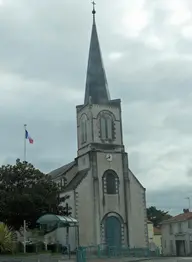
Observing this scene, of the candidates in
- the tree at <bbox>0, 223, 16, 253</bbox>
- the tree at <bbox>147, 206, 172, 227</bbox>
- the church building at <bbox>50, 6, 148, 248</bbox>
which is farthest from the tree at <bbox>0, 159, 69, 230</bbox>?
the tree at <bbox>147, 206, 172, 227</bbox>

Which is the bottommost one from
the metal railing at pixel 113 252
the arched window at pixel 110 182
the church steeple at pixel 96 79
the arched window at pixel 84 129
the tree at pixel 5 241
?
the metal railing at pixel 113 252

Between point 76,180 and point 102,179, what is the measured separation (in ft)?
10.1

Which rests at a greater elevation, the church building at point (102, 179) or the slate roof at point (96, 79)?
the slate roof at point (96, 79)

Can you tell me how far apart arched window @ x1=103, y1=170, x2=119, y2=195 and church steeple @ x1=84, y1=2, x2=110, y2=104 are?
30.5 feet

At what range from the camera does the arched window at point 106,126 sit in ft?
196

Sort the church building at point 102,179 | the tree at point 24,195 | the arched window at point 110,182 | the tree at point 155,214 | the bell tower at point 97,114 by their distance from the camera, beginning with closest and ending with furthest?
the tree at point 24,195 < the church building at point 102,179 < the arched window at point 110,182 < the bell tower at point 97,114 < the tree at point 155,214

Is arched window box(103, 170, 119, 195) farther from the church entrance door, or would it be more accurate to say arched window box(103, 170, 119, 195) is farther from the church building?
the church entrance door

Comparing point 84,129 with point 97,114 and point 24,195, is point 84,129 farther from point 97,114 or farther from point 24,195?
point 24,195

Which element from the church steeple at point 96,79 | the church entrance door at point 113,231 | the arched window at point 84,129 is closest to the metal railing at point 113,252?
the church entrance door at point 113,231

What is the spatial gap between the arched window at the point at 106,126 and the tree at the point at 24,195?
56.4ft

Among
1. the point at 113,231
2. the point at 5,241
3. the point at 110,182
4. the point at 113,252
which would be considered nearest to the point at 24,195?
the point at 5,241

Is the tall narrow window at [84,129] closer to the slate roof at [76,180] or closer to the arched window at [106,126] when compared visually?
the arched window at [106,126]

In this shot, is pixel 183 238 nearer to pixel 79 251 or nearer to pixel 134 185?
pixel 134 185

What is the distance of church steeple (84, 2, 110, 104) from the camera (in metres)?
61.6
